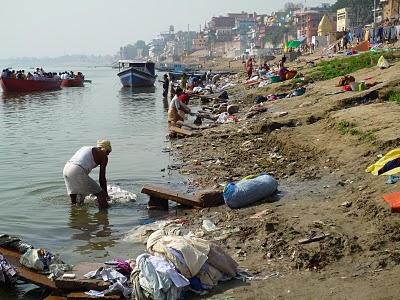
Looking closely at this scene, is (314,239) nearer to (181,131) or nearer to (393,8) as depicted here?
(181,131)

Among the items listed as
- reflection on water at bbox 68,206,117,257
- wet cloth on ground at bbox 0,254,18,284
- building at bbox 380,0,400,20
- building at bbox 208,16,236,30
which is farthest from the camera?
building at bbox 208,16,236,30

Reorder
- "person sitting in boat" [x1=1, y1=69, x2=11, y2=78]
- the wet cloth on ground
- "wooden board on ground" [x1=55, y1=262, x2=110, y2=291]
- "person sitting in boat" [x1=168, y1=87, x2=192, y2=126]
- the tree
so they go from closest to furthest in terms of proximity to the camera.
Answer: "wooden board on ground" [x1=55, y1=262, x2=110, y2=291] → the wet cloth on ground → "person sitting in boat" [x1=168, y1=87, x2=192, y2=126] → "person sitting in boat" [x1=1, y1=69, x2=11, y2=78] → the tree

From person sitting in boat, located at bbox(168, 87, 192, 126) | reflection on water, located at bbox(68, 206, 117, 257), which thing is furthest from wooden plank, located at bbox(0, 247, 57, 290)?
person sitting in boat, located at bbox(168, 87, 192, 126)

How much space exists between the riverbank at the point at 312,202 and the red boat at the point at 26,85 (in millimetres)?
27627

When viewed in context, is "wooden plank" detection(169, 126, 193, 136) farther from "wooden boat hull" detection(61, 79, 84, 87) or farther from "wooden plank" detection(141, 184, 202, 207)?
"wooden boat hull" detection(61, 79, 84, 87)

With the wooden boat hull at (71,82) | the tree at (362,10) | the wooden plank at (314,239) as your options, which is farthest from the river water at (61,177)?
the tree at (362,10)

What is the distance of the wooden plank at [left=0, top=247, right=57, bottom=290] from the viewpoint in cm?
502

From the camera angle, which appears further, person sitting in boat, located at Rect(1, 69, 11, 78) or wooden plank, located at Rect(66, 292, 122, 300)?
person sitting in boat, located at Rect(1, 69, 11, 78)

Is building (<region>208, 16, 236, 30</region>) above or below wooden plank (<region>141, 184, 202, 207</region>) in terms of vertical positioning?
above

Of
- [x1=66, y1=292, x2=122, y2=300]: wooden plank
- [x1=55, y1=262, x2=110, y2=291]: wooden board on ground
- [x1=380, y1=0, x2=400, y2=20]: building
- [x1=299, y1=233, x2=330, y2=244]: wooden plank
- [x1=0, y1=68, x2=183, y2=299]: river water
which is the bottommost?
[x1=0, y1=68, x2=183, y2=299]: river water

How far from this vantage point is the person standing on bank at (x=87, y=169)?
311 inches

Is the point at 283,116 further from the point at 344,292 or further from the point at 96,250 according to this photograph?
the point at 344,292

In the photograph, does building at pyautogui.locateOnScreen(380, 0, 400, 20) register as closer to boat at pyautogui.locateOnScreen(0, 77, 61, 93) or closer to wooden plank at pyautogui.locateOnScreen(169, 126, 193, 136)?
boat at pyautogui.locateOnScreen(0, 77, 61, 93)

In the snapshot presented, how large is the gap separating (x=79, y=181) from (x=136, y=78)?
3750 centimetres
